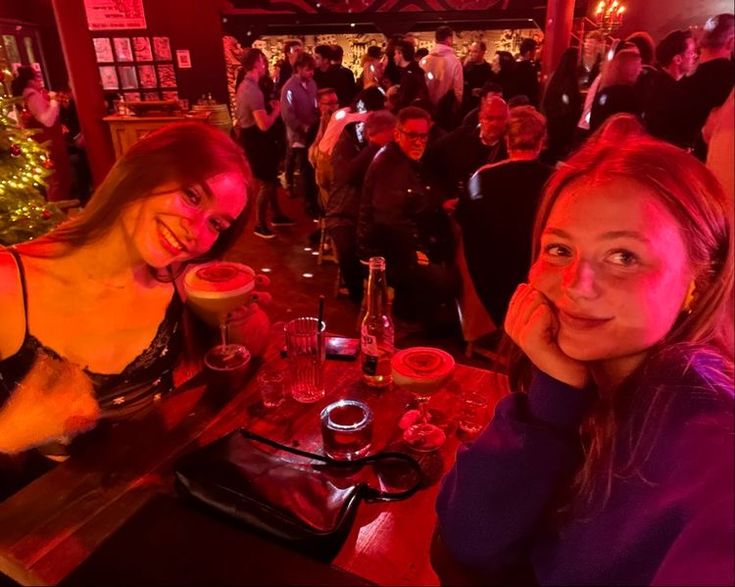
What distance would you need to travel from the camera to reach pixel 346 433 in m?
1.20

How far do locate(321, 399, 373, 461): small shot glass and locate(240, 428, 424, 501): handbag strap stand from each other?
3 centimetres

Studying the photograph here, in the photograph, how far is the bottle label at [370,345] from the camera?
4.87 feet

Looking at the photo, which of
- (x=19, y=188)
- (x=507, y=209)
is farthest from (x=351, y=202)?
(x=19, y=188)

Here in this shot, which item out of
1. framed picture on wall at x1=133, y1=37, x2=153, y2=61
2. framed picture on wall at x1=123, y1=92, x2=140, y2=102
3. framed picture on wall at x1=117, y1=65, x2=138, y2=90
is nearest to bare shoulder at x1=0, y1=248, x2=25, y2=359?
framed picture on wall at x1=123, y1=92, x2=140, y2=102


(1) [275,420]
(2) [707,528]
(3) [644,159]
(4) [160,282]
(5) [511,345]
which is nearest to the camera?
(2) [707,528]

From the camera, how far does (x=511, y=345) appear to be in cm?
117

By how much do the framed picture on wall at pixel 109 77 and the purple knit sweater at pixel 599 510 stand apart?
9.41 m

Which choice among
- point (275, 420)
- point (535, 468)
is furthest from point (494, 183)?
point (535, 468)

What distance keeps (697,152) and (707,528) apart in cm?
60

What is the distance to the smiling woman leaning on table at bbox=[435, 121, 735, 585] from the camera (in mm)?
757

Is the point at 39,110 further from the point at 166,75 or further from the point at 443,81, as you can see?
the point at 166,75

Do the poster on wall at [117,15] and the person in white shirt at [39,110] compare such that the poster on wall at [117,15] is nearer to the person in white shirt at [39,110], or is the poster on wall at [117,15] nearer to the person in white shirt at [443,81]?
the person in white shirt at [39,110]

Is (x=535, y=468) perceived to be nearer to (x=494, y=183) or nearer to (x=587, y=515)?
(x=587, y=515)

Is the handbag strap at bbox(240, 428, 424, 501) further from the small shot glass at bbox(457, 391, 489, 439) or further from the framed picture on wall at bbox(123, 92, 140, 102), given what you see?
the framed picture on wall at bbox(123, 92, 140, 102)
